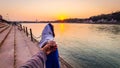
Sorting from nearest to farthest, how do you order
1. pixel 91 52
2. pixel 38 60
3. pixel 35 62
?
pixel 35 62 → pixel 38 60 → pixel 91 52

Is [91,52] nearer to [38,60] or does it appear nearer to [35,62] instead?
[38,60]

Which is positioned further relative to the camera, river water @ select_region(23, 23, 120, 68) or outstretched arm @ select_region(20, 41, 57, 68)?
river water @ select_region(23, 23, 120, 68)

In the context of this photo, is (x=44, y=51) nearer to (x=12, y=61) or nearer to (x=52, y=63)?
(x=52, y=63)

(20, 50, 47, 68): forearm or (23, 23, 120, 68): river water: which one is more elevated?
(20, 50, 47, 68): forearm

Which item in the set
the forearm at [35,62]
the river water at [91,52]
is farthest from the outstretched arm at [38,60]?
the river water at [91,52]

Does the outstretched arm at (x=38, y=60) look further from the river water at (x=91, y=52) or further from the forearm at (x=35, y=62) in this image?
the river water at (x=91, y=52)

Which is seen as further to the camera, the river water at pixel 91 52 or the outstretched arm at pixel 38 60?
the river water at pixel 91 52

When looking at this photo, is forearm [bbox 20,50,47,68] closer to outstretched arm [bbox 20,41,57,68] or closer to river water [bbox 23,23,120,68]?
outstretched arm [bbox 20,41,57,68]

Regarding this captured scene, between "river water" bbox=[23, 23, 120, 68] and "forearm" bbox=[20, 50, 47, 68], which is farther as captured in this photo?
"river water" bbox=[23, 23, 120, 68]

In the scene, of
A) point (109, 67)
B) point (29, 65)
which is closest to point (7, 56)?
point (29, 65)

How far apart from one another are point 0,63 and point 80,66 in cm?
1061

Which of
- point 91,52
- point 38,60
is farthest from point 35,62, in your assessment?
point 91,52

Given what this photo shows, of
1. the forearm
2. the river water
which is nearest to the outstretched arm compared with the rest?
the forearm

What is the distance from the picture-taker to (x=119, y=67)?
16.3 m
